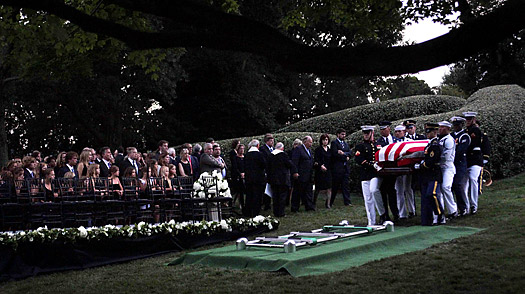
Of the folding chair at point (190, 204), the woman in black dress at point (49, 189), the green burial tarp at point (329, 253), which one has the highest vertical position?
the woman in black dress at point (49, 189)

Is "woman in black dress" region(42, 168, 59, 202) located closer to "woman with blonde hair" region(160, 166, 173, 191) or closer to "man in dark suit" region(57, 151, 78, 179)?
"man in dark suit" region(57, 151, 78, 179)

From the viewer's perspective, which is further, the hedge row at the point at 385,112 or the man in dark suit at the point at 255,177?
the hedge row at the point at 385,112

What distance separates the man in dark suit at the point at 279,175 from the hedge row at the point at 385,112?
919cm

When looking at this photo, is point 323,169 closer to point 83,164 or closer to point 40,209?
point 83,164

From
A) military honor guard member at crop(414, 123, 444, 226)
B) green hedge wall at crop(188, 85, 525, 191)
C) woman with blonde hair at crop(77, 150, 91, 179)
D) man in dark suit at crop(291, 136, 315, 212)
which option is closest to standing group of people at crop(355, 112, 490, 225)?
military honor guard member at crop(414, 123, 444, 226)

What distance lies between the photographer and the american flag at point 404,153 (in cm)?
1217

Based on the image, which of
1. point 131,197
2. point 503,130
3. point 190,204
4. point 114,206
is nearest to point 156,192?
point 131,197

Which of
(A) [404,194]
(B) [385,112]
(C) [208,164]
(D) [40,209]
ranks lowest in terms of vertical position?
(A) [404,194]

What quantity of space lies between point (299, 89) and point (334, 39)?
3825mm

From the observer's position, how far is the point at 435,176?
464 inches

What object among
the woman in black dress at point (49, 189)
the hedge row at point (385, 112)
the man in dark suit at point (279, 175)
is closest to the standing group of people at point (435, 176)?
the man in dark suit at point (279, 175)

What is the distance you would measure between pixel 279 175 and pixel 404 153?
170 inches

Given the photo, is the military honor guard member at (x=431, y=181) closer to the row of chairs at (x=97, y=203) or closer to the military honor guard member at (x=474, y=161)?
the military honor guard member at (x=474, y=161)

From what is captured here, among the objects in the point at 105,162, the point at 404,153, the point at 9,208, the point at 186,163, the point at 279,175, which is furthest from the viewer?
the point at 186,163
